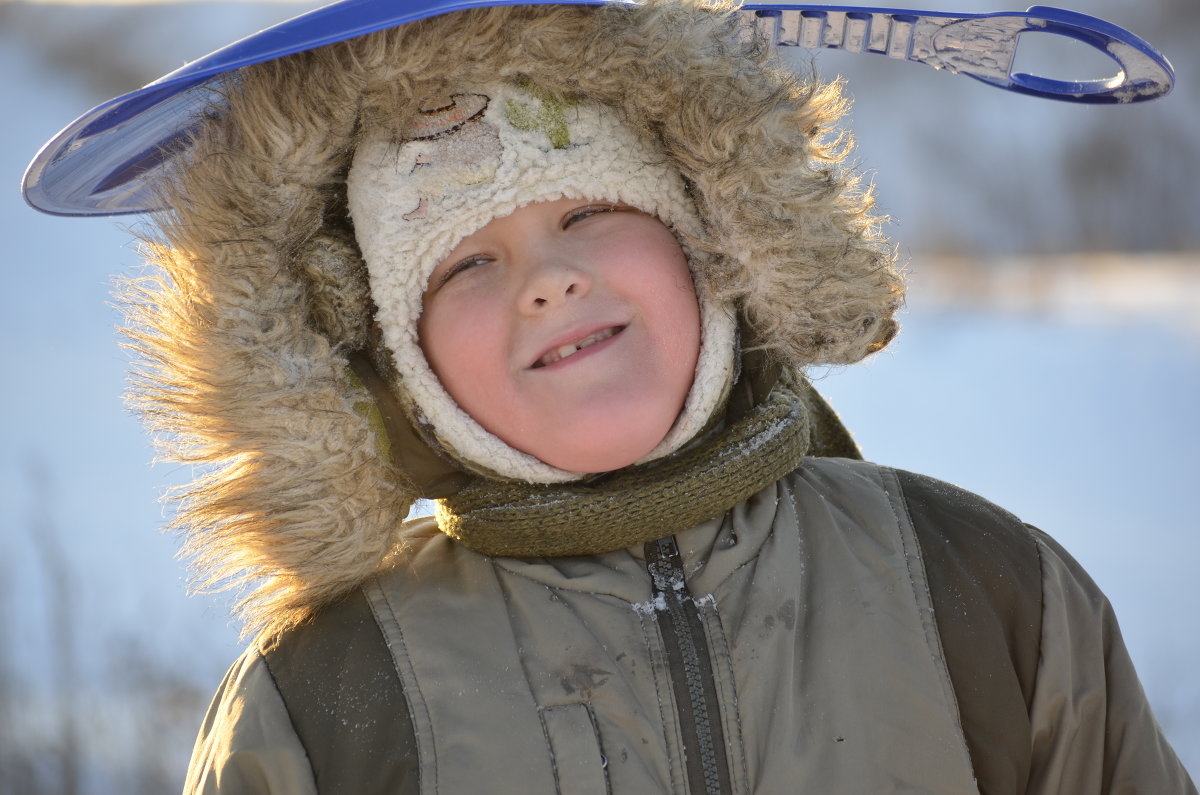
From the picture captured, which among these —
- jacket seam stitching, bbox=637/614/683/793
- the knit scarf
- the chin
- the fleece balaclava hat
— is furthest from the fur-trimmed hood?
jacket seam stitching, bbox=637/614/683/793

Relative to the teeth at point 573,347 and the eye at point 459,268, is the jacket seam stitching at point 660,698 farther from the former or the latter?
the eye at point 459,268

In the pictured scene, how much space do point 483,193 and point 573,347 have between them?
0.76 ft

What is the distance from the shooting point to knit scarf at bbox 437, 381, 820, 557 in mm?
1486

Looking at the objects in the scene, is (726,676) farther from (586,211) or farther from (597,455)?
(586,211)

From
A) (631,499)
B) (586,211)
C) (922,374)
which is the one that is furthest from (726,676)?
(922,374)

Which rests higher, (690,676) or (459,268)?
(459,268)

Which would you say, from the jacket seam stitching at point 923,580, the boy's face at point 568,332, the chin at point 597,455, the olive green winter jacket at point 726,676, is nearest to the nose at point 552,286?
the boy's face at point 568,332

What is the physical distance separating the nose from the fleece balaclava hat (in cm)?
10

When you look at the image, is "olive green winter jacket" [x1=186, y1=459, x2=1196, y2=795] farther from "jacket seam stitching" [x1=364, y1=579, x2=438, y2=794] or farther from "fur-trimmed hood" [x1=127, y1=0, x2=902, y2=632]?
"fur-trimmed hood" [x1=127, y1=0, x2=902, y2=632]

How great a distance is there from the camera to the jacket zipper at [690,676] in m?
1.37

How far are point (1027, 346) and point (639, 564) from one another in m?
3.50

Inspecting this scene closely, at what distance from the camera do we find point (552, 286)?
1.45 m

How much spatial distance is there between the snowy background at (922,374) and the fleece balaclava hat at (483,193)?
409mm

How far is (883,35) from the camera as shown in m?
1.56
